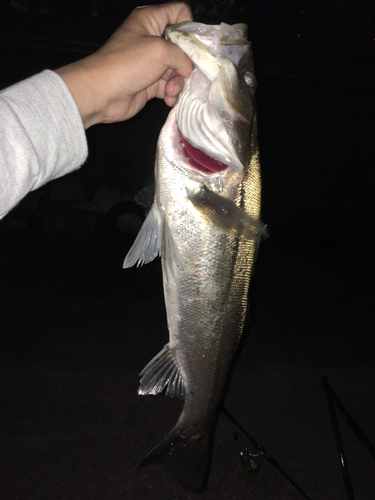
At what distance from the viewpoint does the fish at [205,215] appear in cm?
132

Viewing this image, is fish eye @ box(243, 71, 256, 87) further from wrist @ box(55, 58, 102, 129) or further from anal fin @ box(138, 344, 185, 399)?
anal fin @ box(138, 344, 185, 399)

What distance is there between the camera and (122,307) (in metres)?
4.74

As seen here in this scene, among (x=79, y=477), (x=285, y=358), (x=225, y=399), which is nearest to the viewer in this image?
(x=79, y=477)

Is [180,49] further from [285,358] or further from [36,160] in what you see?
[285,358]

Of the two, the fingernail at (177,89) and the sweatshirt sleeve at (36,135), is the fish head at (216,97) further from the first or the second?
the sweatshirt sleeve at (36,135)

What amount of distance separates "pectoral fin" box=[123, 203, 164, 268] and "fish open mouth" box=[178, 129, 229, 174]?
0.26 m

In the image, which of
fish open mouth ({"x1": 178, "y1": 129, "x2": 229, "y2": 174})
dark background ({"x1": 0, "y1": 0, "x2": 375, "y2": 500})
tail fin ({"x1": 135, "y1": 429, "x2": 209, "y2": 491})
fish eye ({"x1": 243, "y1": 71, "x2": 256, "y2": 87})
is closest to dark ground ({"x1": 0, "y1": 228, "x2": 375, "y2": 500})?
dark background ({"x1": 0, "y1": 0, "x2": 375, "y2": 500})

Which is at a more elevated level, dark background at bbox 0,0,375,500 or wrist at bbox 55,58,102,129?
wrist at bbox 55,58,102,129

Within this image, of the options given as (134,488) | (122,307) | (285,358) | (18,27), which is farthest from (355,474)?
(18,27)

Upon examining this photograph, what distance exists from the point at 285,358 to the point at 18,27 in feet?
19.5

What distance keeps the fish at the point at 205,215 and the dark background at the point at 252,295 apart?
554mm

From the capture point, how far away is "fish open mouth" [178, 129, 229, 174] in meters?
1.39

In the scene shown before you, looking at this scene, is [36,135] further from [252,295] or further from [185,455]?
[252,295]

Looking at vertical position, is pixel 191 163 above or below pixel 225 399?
above
